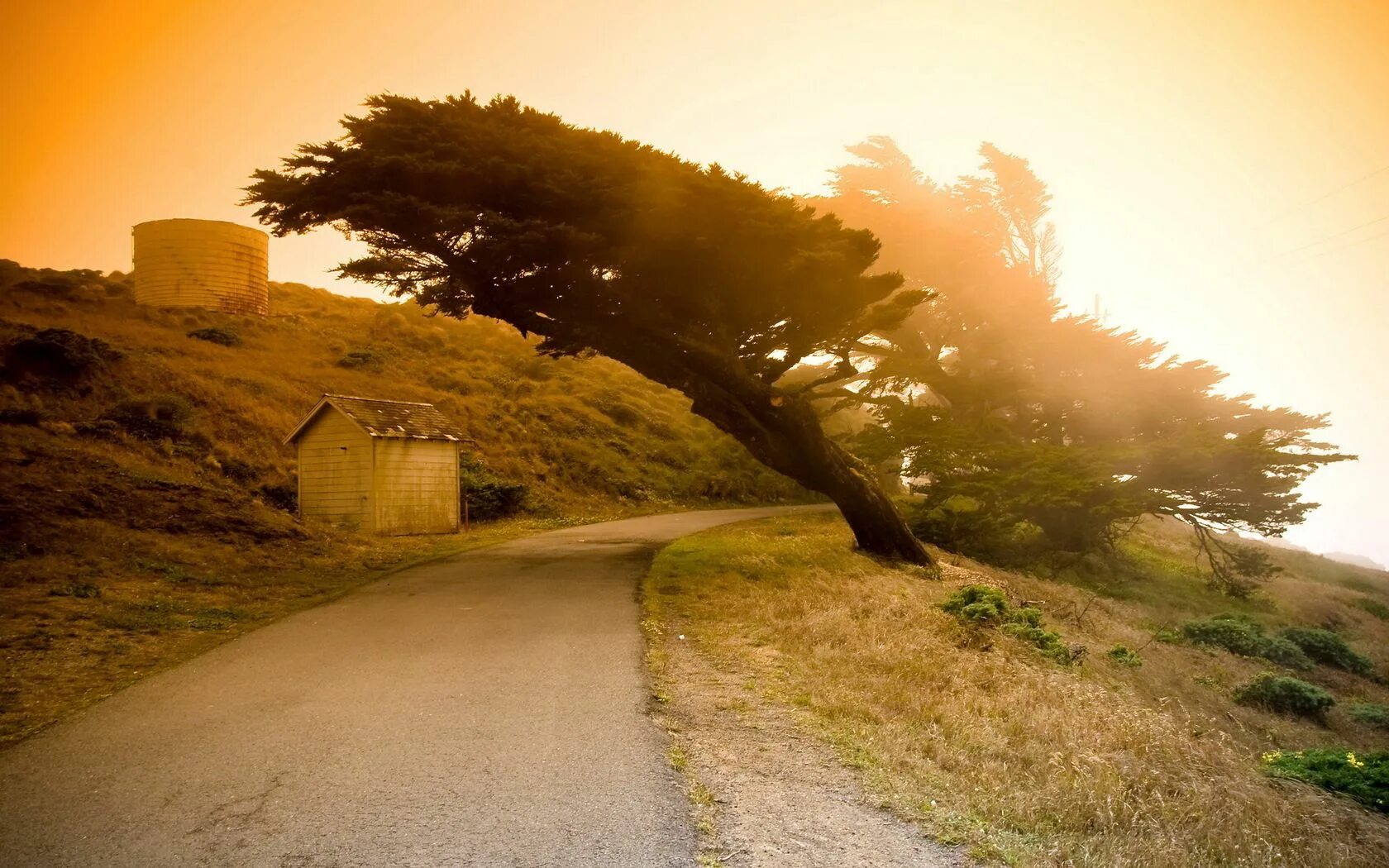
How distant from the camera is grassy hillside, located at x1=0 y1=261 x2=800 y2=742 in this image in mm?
10016

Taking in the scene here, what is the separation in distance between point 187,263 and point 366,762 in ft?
156

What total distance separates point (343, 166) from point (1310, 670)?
74.4 feet

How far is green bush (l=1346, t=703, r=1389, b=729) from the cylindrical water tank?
5109 centimetres

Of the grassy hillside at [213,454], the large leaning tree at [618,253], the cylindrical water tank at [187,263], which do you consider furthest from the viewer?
the cylindrical water tank at [187,263]

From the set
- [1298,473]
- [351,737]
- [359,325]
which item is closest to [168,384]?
[359,325]

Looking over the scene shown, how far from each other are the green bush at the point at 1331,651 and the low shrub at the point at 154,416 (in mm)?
32567

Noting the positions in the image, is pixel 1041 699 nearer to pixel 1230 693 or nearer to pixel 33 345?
pixel 1230 693

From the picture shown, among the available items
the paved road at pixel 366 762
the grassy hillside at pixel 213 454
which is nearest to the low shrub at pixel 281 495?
the grassy hillside at pixel 213 454

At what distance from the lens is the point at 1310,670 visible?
15.6 meters

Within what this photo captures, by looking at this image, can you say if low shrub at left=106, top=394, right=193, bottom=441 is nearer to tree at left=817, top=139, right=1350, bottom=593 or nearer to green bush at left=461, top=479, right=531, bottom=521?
green bush at left=461, top=479, right=531, bottom=521

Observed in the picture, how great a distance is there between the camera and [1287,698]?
11.3 metres

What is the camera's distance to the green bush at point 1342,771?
262 inches

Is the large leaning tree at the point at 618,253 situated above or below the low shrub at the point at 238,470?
above

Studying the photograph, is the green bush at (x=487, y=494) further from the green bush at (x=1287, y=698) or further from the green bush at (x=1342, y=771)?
the green bush at (x=1342, y=771)
